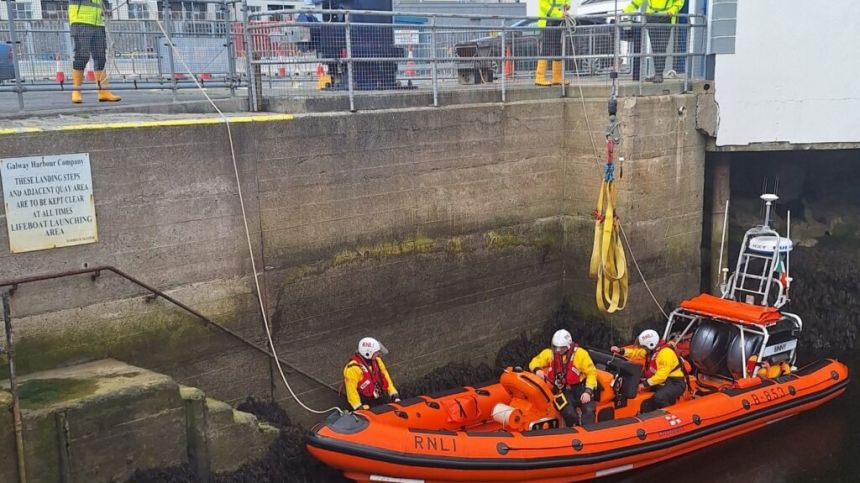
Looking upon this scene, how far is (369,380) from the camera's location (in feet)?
25.9

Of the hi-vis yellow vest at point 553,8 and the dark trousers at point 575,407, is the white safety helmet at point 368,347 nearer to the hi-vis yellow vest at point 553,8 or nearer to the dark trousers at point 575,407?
the dark trousers at point 575,407

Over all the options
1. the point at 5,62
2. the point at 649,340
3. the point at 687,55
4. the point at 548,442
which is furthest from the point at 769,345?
the point at 5,62

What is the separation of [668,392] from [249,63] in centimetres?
529

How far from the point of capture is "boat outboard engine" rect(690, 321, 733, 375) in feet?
30.1

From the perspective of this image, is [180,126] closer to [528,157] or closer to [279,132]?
[279,132]

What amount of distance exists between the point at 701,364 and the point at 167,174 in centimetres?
588

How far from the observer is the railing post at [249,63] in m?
8.41

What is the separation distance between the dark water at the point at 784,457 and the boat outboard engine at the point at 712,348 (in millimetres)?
776

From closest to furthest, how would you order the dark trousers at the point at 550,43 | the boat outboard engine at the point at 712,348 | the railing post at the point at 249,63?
1. the railing post at the point at 249,63
2. the boat outboard engine at the point at 712,348
3. the dark trousers at the point at 550,43

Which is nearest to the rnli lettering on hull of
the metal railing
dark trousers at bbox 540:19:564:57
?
the metal railing

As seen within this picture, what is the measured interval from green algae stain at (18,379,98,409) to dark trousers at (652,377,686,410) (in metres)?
5.19

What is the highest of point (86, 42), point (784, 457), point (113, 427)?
point (86, 42)

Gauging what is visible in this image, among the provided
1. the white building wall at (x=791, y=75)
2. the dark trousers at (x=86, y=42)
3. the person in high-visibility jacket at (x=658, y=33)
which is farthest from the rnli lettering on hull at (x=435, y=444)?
the white building wall at (x=791, y=75)

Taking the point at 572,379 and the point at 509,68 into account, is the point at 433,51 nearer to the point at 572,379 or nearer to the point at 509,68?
the point at 509,68
